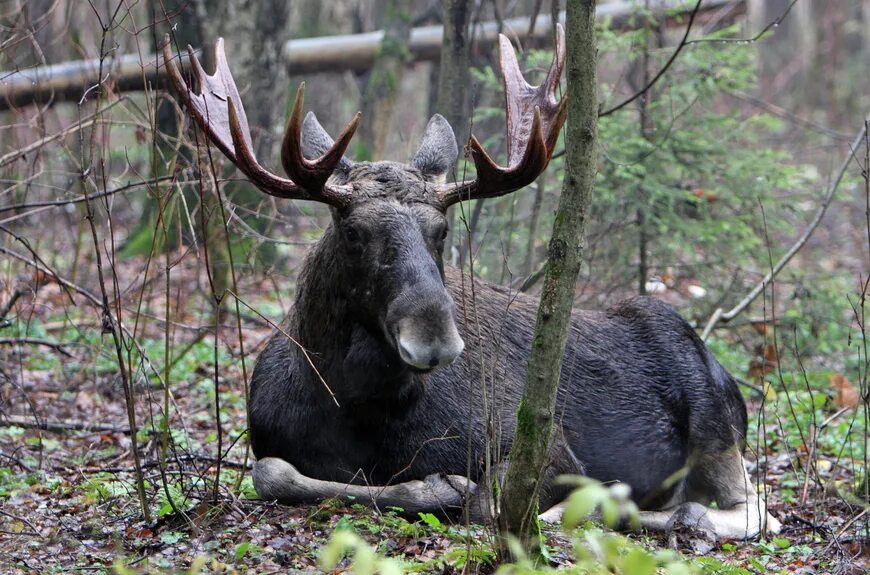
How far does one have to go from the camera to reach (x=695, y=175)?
952 cm

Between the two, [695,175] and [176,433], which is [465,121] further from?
[176,433]

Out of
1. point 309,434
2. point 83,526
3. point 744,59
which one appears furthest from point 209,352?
point 744,59

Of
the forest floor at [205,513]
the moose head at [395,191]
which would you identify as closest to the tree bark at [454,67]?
the moose head at [395,191]

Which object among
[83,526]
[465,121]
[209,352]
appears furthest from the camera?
[209,352]

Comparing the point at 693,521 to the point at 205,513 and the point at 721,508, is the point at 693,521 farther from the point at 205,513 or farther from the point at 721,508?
the point at 205,513

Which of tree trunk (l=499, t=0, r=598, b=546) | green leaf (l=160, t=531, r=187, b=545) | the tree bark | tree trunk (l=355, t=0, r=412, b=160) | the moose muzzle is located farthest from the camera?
Result: tree trunk (l=355, t=0, r=412, b=160)

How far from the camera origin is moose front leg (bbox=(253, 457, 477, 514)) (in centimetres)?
564

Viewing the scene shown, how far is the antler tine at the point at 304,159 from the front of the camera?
197 inches

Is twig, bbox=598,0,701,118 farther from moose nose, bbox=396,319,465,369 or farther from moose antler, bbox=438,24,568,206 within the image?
moose nose, bbox=396,319,465,369

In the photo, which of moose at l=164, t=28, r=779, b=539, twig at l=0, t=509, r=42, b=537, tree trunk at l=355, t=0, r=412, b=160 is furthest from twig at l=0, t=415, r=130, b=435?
tree trunk at l=355, t=0, r=412, b=160

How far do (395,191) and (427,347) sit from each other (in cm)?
111

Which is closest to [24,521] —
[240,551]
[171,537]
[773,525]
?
[171,537]

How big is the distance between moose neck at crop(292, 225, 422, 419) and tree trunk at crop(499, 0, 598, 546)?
53.4 inches

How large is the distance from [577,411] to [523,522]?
2631 mm
